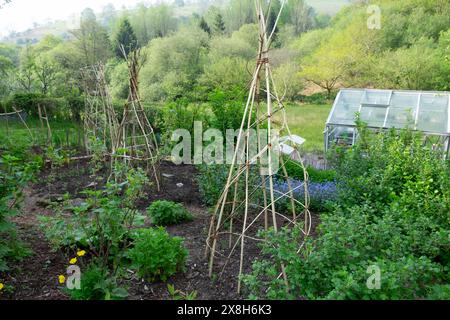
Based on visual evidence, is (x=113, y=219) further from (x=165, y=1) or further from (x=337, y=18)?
(x=165, y=1)

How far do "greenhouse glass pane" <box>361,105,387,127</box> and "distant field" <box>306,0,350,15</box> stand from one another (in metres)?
14.9

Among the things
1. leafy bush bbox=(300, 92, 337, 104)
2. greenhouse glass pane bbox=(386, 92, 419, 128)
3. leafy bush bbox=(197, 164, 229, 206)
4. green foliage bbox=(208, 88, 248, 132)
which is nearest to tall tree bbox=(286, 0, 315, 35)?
leafy bush bbox=(300, 92, 337, 104)

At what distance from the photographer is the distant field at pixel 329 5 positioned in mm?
20030

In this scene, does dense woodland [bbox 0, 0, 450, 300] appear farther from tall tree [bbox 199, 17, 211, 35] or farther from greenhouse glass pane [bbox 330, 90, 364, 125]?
tall tree [bbox 199, 17, 211, 35]

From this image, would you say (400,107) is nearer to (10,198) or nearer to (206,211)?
(206,211)

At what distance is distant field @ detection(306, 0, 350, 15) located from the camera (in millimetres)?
20030

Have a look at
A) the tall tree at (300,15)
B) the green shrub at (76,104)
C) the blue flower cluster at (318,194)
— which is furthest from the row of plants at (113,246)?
the tall tree at (300,15)

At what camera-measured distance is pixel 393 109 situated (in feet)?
23.8

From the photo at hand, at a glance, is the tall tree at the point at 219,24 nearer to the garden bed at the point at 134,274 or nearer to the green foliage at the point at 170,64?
the green foliage at the point at 170,64

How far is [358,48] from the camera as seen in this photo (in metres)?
15.6

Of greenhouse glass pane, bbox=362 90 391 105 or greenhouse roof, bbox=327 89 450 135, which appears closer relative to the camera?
greenhouse roof, bbox=327 89 450 135

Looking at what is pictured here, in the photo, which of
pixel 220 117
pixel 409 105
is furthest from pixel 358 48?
pixel 220 117

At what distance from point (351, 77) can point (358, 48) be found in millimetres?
1245

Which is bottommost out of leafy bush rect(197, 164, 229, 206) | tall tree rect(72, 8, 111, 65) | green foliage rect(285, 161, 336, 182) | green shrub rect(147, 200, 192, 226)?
green foliage rect(285, 161, 336, 182)
